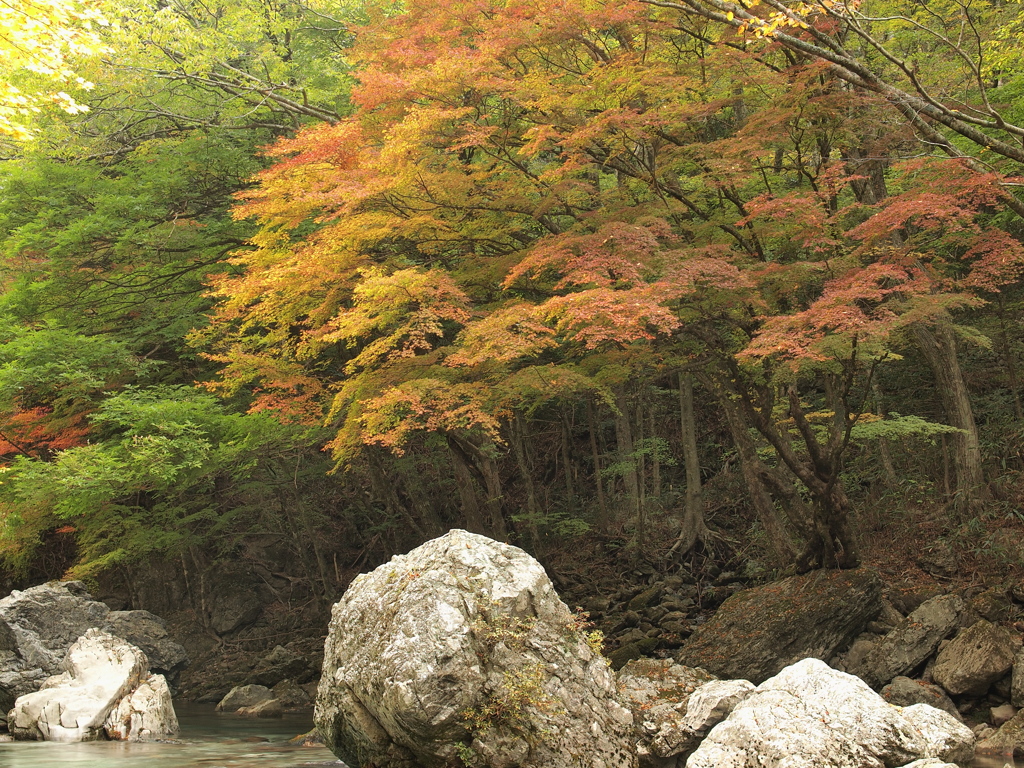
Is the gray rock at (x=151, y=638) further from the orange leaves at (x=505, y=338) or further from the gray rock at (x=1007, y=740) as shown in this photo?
the gray rock at (x=1007, y=740)

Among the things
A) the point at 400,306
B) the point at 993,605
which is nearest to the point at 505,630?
the point at 400,306

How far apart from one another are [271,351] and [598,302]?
6.37m

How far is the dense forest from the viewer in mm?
8328

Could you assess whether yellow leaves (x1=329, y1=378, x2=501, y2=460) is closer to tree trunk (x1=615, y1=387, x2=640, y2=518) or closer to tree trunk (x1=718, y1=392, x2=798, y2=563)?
tree trunk (x1=718, y1=392, x2=798, y2=563)

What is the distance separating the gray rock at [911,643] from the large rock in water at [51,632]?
1026cm

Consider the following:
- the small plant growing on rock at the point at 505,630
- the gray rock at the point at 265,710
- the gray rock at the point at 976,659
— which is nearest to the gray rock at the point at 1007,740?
the gray rock at the point at 976,659

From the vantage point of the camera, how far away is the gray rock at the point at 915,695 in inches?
316

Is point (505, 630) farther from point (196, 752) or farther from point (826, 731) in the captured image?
point (196, 752)

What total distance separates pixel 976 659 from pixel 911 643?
0.75m

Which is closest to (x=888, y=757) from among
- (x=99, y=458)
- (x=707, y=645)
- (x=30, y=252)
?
(x=707, y=645)

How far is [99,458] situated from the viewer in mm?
11922

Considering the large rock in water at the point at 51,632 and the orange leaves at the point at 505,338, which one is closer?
the orange leaves at the point at 505,338

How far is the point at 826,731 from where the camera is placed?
224 inches

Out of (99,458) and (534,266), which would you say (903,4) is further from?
(99,458)
